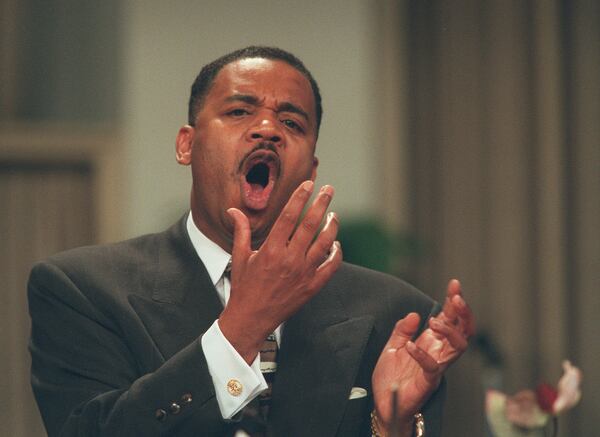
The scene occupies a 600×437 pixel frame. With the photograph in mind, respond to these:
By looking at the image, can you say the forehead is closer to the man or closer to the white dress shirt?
the man

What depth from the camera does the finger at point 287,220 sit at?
4.37ft

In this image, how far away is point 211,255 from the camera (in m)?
1.70

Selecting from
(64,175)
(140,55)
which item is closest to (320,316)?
(140,55)

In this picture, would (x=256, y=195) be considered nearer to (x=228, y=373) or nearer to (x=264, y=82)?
(x=264, y=82)

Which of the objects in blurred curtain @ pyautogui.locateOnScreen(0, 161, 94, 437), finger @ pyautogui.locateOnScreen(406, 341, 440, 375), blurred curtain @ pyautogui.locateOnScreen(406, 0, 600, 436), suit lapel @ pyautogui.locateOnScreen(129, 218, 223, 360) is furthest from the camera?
blurred curtain @ pyautogui.locateOnScreen(0, 161, 94, 437)

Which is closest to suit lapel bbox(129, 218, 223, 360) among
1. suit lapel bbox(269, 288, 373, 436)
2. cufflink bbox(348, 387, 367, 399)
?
suit lapel bbox(269, 288, 373, 436)

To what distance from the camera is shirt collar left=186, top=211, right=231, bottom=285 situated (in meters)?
1.68

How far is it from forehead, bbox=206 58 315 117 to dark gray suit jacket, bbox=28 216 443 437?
0.27m

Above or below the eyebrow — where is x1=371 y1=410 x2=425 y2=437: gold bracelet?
below

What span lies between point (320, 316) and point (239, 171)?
0.26 meters

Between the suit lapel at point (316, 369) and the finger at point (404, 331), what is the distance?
92 mm

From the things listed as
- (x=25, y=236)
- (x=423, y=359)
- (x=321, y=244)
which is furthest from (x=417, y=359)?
(x=25, y=236)

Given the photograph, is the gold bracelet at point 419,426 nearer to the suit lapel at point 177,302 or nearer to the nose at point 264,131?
the suit lapel at point 177,302

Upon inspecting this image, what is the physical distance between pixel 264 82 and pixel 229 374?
0.45 m
